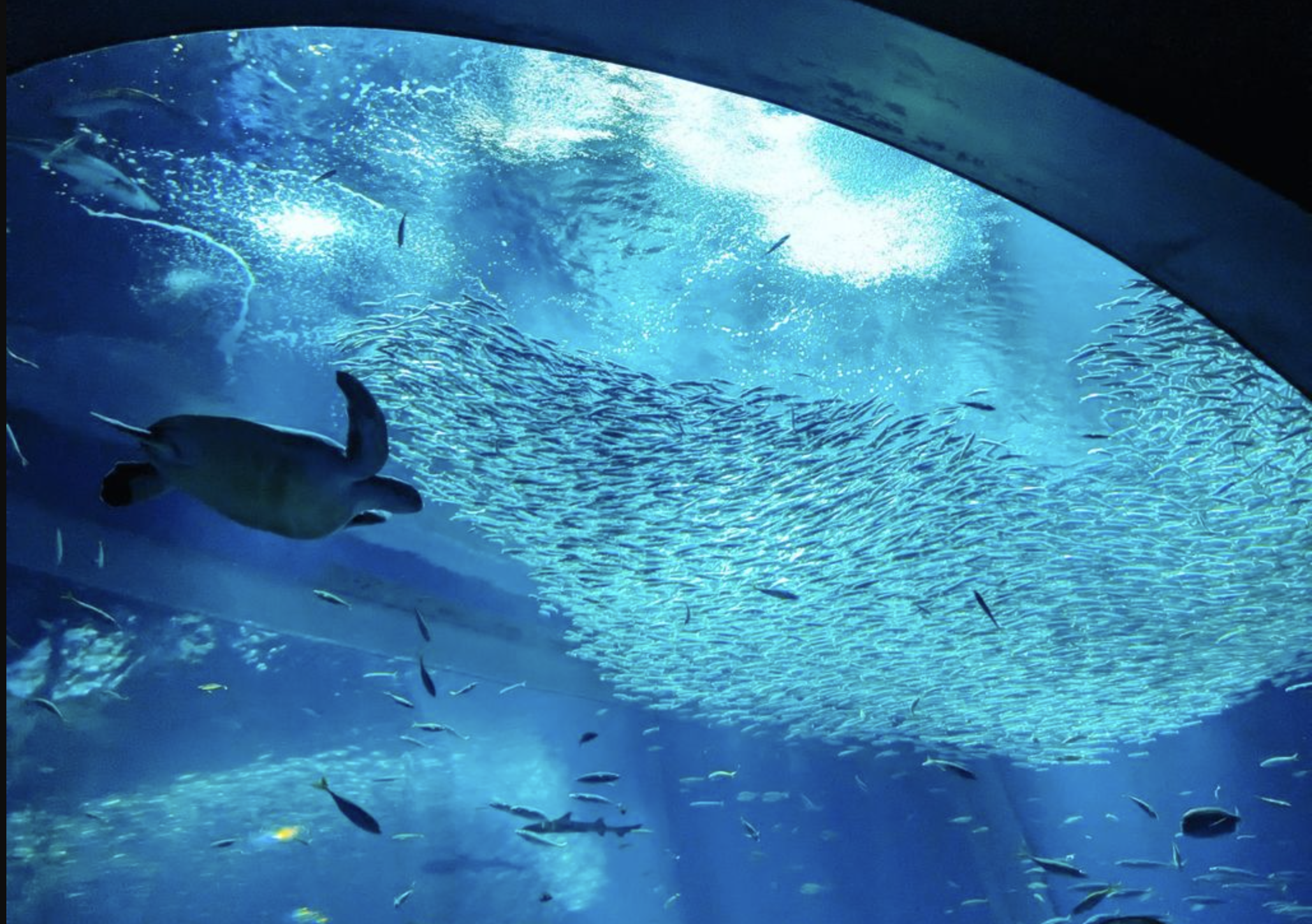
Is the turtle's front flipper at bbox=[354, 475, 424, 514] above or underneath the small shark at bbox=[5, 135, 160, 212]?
underneath

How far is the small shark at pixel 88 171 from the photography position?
5.08m

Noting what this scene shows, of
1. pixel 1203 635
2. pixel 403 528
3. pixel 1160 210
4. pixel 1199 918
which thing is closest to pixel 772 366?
pixel 1160 210

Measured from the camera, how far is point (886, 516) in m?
8.54

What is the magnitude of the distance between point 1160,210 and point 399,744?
66.5ft

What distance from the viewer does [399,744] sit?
1956 centimetres

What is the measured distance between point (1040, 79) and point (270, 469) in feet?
8.45

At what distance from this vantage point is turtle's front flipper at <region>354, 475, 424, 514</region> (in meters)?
2.97

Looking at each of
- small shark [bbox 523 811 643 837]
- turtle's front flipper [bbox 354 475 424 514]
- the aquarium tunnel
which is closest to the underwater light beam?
the aquarium tunnel

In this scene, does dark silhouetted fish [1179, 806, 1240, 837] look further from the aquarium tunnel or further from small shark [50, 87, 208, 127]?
small shark [50, 87, 208, 127]

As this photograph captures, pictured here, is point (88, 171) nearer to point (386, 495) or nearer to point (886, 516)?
point (386, 495)

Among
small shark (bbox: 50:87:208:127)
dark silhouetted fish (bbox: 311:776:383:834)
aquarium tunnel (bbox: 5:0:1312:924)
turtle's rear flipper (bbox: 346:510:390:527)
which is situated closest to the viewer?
aquarium tunnel (bbox: 5:0:1312:924)

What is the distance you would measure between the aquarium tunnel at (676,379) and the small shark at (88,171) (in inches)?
1.7

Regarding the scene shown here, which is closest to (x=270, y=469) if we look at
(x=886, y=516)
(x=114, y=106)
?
(x=114, y=106)

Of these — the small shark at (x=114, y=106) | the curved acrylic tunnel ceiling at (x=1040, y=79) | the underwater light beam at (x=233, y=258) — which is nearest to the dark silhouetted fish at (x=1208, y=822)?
the curved acrylic tunnel ceiling at (x=1040, y=79)
